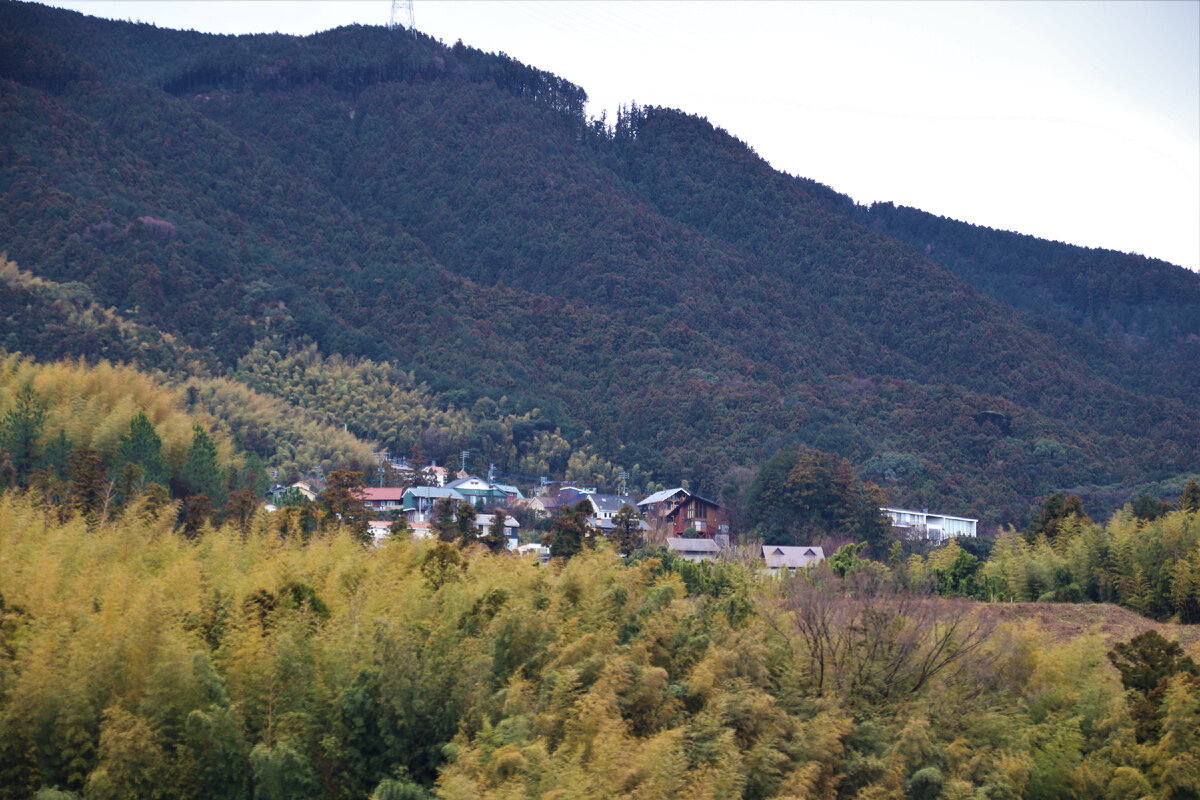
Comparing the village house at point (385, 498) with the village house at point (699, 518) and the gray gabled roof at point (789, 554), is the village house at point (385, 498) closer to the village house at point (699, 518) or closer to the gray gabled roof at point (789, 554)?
the village house at point (699, 518)

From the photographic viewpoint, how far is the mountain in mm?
63000

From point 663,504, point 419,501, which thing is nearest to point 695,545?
point 663,504

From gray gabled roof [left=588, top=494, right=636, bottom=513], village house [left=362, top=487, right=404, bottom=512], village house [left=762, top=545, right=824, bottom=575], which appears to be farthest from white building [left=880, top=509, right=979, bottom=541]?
village house [left=362, top=487, right=404, bottom=512]

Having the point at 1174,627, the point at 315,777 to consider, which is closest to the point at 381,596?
the point at 315,777

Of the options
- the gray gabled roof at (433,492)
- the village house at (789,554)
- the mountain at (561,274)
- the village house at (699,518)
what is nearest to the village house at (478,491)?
the gray gabled roof at (433,492)

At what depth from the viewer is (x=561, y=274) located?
88.8m

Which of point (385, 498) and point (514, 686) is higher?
point (514, 686)

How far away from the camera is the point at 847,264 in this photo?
302ft

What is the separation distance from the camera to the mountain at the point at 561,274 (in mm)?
63000

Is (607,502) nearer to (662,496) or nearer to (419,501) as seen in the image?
(662,496)

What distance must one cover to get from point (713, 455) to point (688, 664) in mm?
47702

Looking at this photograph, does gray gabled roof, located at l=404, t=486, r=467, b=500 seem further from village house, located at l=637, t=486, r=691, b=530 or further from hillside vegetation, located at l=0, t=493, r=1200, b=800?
hillside vegetation, located at l=0, t=493, r=1200, b=800

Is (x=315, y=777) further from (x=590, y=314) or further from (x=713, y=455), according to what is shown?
(x=590, y=314)

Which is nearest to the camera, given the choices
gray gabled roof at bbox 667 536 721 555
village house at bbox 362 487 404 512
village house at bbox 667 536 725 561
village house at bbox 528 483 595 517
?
village house at bbox 667 536 725 561
